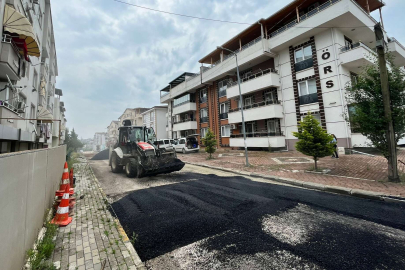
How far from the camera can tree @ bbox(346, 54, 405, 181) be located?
686 cm

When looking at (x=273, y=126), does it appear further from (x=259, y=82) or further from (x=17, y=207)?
(x=17, y=207)

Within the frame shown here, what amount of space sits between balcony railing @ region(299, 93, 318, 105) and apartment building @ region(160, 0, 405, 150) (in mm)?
83

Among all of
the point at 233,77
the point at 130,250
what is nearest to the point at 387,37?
the point at 233,77

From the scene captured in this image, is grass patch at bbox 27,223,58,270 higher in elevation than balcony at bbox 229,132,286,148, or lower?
lower

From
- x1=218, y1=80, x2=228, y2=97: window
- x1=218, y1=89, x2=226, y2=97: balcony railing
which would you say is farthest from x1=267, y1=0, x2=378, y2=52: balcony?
x1=218, y1=89, x2=226, y2=97: balcony railing

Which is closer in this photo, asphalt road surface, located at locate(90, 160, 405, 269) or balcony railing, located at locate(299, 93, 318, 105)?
asphalt road surface, located at locate(90, 160, 405, 269)

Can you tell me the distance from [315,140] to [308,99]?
31.0ft

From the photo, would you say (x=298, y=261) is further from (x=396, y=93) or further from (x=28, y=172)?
(x=396, y=93)

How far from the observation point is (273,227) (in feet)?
12.2

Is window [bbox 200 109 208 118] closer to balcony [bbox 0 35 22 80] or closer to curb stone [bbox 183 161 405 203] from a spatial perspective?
curb stone [bbox 183 161 405 203]

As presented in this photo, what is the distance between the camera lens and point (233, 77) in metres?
24.2

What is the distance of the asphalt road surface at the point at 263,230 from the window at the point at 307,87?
13163 millimetres

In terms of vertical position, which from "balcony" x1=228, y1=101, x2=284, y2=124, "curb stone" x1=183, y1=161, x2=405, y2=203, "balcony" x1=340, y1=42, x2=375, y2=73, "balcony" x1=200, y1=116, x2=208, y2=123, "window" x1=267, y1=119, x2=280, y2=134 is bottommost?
"curb stone" x1=183, y1=161, x2=405, y2=203

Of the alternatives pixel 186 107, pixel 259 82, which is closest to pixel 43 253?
pixel 259 82
